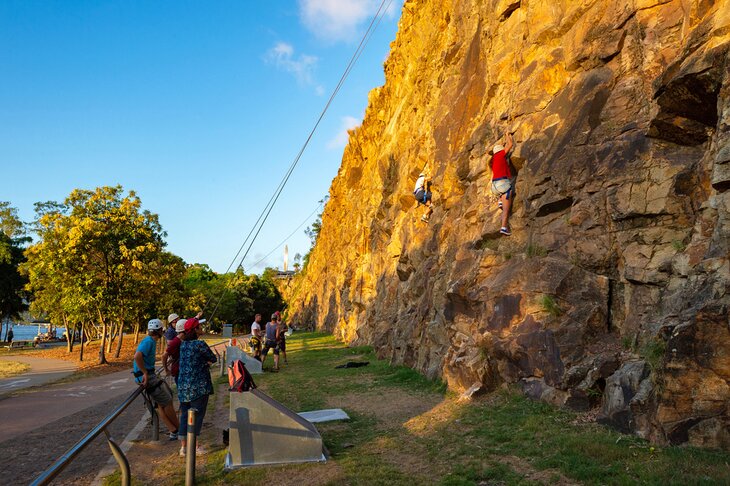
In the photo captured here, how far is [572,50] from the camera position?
10.3 metres

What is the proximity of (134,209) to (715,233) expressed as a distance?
23.3 meters

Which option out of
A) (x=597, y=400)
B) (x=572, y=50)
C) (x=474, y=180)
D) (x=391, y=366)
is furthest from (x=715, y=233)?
(x=391, y=366)

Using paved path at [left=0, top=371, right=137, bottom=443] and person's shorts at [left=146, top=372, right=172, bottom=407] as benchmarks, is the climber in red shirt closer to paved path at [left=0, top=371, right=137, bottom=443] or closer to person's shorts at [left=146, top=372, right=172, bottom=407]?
person's shorts at [left=146, top=372, right=172, bottom=407]

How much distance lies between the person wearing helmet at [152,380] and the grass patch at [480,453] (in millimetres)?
1322

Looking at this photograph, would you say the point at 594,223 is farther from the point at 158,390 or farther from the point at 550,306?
the point at 158,390

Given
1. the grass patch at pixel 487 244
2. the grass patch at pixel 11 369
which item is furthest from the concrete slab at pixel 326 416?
the grass patch at pixel 11 369

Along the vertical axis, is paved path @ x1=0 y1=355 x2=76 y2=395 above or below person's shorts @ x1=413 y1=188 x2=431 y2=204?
below

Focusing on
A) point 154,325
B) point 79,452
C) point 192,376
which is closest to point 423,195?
point 154,325

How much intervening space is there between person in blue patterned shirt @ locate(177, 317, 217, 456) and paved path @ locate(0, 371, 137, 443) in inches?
146

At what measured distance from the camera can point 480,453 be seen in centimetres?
598

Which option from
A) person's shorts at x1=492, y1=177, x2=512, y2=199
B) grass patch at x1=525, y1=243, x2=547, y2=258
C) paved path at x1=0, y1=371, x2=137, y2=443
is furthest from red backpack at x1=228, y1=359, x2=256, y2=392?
person's shorts at x1=492, y1=177, x2=512, y2=199

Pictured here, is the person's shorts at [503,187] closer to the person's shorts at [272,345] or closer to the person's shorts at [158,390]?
the person's shorts at [158,390]

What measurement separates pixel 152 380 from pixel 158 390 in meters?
0.18

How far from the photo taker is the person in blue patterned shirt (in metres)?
6.59
